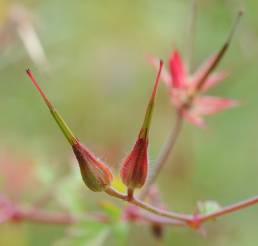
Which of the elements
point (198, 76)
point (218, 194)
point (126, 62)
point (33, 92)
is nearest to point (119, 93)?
point (126, 62)

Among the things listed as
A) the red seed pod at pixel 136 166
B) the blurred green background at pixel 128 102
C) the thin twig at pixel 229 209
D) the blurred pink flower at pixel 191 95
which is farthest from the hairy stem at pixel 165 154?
the blurred green background at pixel 128 102

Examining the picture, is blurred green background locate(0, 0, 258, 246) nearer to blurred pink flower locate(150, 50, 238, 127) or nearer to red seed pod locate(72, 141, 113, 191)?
blurred pink flower locate(150, 50, 238, 127)

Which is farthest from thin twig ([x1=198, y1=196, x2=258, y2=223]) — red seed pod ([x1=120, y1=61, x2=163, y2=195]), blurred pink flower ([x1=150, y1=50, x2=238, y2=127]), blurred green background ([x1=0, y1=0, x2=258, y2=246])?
blurred green background ([x1=0, y1=0, x2=258, y2=246])

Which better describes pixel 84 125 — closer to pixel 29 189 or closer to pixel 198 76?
pixel 29 189

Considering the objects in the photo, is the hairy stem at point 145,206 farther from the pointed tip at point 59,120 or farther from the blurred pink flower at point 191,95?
the blurred pink flower at point 191,95

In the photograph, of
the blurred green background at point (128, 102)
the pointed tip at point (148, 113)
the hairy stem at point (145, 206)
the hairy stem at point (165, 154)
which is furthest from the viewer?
the blurred green background at point (128, 102)
